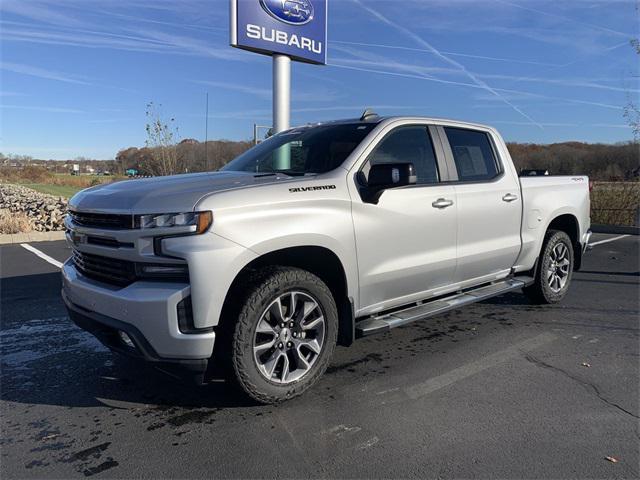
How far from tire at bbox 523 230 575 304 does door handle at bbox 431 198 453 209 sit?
1.99 metres

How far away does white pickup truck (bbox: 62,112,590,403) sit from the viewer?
2.96 meters

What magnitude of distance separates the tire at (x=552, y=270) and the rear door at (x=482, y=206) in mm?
678

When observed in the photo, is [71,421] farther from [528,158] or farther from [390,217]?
[528,158]

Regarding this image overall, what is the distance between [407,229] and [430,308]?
760 millimetres

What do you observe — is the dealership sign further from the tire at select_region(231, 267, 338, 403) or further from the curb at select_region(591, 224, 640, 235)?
the tire at select_region(231, 267, 338, 403)

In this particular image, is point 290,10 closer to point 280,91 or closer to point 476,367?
point 280,91

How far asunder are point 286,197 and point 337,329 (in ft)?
3.42

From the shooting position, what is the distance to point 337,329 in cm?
364

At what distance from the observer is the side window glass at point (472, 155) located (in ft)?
15.7

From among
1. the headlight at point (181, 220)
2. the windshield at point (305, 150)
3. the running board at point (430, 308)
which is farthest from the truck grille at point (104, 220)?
the running board at point (430, 308)

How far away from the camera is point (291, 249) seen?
3416 mm

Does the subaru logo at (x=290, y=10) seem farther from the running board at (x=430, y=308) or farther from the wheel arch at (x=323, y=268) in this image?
the wheel arch at (x=323, y=268)

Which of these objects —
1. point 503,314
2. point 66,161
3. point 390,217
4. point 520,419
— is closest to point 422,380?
point 520,419

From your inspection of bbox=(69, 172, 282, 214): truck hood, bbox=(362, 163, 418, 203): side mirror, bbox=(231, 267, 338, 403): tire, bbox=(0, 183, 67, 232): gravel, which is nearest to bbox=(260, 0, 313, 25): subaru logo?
bbox=(0, 183, 67, 232): gravel
